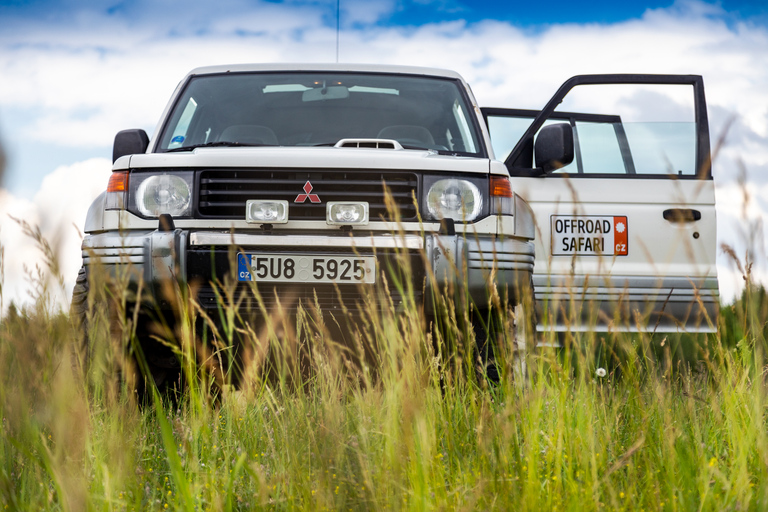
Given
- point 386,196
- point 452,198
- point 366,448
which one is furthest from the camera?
point 452,198

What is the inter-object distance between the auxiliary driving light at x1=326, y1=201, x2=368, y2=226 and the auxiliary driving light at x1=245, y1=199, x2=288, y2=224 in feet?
0.66

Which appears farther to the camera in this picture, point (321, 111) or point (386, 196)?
point (321, 111)

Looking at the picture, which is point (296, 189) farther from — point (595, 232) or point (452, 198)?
point (595, 232)

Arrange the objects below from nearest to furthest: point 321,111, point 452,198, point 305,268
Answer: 1. point 305,268
2. point 452,198
3. point 321,111

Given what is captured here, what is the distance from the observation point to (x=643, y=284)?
466 centimetres

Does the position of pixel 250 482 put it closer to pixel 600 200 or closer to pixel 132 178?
pixel 132 178

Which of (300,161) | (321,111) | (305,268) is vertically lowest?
(305,268)

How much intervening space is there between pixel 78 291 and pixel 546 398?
223cm

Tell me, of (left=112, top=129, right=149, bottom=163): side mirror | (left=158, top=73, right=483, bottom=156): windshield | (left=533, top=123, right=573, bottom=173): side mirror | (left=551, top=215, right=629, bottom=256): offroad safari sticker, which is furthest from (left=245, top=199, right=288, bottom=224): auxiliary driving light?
(left=551, top=215, right=629, bottom=256): offroad safari sticker

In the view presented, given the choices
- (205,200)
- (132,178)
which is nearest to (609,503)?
(205,200)

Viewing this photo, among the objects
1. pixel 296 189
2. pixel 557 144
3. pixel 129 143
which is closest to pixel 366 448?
pixel 296 189

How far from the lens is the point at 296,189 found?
3322 mm

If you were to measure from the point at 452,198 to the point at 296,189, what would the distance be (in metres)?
0.72

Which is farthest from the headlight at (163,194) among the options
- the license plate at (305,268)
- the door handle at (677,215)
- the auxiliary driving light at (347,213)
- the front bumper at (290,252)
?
the door handle at (677,215)
